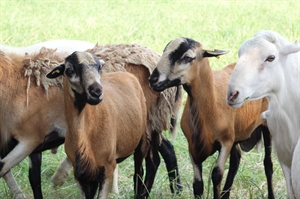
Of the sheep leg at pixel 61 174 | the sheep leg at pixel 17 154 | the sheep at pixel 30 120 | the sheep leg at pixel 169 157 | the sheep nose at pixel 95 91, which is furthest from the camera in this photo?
the sheep leg at pixel 61 174

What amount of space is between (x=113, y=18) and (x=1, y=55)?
893 centimetres

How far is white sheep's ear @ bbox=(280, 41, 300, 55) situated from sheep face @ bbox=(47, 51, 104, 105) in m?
1.42

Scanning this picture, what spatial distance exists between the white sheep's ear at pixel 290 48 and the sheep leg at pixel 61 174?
9.07 feet

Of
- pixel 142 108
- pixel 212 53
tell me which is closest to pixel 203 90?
pixel 212 53

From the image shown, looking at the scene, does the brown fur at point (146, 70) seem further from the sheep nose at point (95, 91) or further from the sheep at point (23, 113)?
the sheep nose at point (95, 91)

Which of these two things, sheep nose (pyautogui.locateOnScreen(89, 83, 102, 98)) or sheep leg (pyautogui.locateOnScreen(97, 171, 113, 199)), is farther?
sheep leg (pyautogui.locateOnScreen(97, 171, 113, 199))

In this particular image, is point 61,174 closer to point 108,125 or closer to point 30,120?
point 30,120

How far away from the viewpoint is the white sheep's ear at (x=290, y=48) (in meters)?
5.24

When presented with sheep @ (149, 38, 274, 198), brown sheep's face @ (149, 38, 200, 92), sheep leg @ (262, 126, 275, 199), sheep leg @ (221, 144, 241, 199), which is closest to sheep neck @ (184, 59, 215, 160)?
sheep @ (149, 38, 274, 198)

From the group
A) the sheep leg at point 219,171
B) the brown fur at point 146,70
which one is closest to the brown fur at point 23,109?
the brown fur at point 146,70

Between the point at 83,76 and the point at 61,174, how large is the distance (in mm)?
2322

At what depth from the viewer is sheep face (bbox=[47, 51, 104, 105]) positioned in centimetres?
490

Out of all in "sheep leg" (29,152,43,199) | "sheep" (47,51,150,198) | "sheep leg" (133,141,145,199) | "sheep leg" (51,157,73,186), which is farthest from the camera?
"sheep leg" (51,157,73,186)

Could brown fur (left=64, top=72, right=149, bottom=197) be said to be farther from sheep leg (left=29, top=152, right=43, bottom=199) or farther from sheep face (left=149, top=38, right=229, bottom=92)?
sheep leg (left=29, top=152, right=43, bottom=199)
